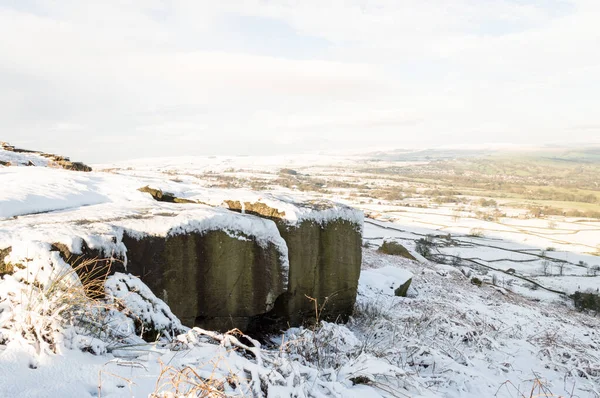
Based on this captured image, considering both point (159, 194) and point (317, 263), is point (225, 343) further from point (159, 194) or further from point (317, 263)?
point (159, 194)

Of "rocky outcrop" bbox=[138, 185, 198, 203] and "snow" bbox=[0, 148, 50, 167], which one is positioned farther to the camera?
"snow" bbox=[0, 148, 50, 167]

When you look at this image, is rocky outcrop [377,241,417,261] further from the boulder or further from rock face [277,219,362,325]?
rock face [277,219,362,325]

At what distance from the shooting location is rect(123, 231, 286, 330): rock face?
4160 millimetres

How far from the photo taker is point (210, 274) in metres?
4.78

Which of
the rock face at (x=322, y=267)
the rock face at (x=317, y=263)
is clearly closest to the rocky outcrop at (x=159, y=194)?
the rock face at (x=317, y=263)

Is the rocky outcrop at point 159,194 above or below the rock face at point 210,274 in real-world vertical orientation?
above

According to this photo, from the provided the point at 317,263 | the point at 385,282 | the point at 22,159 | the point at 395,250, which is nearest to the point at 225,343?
the point at 317,263

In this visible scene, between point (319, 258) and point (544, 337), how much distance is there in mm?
5198

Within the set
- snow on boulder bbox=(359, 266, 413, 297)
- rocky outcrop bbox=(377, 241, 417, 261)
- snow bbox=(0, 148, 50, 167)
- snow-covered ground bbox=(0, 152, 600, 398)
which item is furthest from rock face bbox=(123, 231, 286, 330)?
rocky outcrop bbox=(377, 241, 417, 261)

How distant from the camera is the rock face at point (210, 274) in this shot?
4.16m

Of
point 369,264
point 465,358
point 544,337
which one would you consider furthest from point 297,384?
point 369,264

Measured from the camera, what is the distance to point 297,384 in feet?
8.25

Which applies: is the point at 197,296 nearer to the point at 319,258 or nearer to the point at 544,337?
the point at 319,258

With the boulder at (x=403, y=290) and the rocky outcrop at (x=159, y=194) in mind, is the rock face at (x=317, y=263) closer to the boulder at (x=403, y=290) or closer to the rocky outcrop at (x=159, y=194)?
the rocky outcrop at (x=159, y=194)
